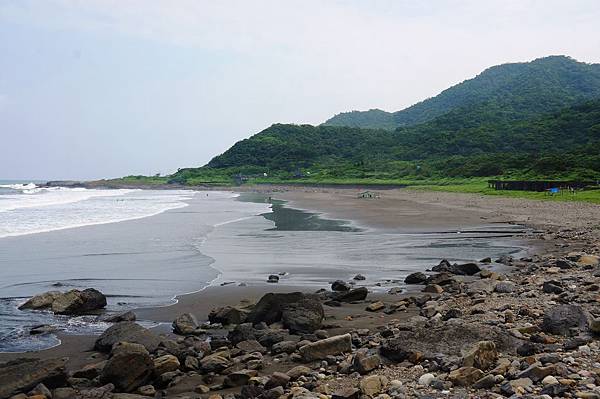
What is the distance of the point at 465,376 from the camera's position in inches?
256

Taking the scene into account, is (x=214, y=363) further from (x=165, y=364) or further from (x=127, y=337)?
(x=127, y=337)

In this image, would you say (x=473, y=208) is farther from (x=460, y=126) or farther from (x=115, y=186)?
(x=115, y=186)

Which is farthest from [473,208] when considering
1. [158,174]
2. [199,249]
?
[158,174]

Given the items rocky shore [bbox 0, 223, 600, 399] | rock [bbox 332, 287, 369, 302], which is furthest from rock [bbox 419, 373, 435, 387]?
rock [bbox 332, 287, 369, 302]

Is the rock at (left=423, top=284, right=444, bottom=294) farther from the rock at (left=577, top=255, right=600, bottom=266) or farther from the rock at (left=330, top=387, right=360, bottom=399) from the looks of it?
the rock at (left=330, top=387, right=360, bottom=399)

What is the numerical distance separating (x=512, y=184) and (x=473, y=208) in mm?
17872

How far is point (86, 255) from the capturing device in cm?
2156

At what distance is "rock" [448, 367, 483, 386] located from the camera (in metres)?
6.47

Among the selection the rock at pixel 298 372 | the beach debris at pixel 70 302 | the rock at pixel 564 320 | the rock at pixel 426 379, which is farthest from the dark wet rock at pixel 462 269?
the rock at pixel 426 379

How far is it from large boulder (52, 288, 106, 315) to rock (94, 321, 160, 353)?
3049 mm

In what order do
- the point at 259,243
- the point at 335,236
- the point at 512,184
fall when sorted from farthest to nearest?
the point at 512,184 → the point at 335,236 → the point at 259,243

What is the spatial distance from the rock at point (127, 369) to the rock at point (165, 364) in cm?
17

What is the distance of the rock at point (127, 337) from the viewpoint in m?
9.46

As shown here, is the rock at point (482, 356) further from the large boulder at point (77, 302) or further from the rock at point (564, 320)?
the large boulder at point (77, 302)
